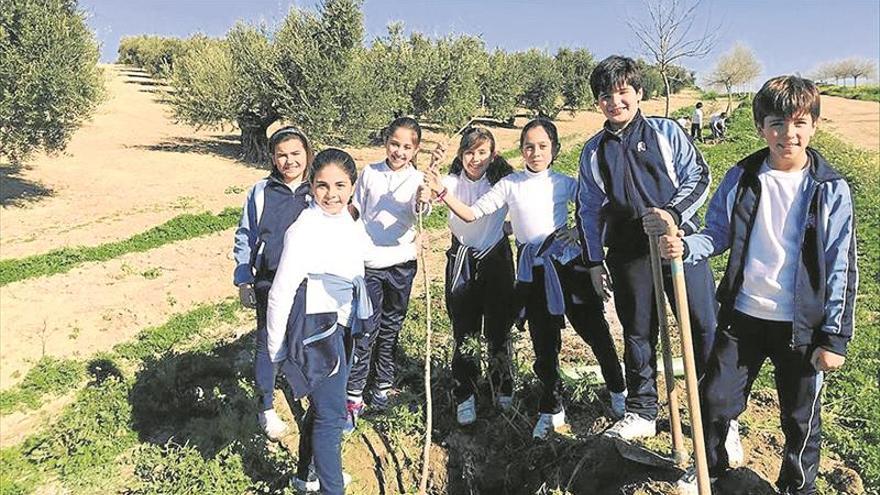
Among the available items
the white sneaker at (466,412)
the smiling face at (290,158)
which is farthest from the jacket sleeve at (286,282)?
the white sneaker at (466,412)

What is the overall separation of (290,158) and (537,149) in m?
1.49

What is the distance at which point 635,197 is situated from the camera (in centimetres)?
301

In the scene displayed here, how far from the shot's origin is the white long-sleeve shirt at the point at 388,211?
393 centimetres

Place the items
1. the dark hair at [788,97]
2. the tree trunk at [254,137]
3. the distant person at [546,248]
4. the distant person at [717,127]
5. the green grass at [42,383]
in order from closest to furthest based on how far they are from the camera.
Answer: the dark hair at [788,97], the distant person at [546,248], the green grass at [42,383], the tree trunk at [254,137], the distant person at [717,127]

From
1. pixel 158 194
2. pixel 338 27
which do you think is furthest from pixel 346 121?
pixel 158 194

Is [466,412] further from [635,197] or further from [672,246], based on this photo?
[672,246]

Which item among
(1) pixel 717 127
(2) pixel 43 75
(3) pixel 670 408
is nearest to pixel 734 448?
(3) pixel 670 408

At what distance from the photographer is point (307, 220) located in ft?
10.2

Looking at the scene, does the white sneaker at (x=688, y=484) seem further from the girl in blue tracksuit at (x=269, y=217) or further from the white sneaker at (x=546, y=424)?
the girl in blue tracksuit at (x=269, y=217)

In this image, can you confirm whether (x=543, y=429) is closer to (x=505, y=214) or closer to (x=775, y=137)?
(x=505, y=214)

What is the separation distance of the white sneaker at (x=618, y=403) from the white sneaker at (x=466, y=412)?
0.91m

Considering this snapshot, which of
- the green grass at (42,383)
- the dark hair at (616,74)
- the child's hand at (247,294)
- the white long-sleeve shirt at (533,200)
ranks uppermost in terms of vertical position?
the dark hair at (616,74)

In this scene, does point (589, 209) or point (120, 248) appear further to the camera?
point (120, 248)

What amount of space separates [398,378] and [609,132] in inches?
106
